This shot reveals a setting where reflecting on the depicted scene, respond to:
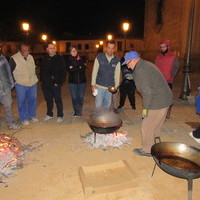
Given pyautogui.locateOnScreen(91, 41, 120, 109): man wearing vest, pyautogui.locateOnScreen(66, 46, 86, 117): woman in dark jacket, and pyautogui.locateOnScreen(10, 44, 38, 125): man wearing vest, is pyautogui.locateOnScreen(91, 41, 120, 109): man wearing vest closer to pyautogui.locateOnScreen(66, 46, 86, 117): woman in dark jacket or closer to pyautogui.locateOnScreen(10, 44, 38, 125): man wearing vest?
pyautogui.locateOnScreen(66, 46, 86, 117): woman in dark jacket

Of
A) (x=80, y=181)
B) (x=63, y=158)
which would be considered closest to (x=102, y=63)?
(x=63, y=158)

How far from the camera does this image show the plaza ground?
10.2ft

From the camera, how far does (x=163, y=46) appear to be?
→ 5711 millimetres

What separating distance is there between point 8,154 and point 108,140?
205 centimetres

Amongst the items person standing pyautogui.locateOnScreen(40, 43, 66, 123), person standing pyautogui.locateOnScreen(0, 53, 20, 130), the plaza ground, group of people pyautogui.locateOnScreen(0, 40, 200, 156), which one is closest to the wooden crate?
the plaza ground

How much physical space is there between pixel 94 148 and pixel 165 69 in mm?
2980

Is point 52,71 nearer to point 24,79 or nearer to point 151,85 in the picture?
point 24,79

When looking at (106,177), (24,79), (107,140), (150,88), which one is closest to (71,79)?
(24,79)

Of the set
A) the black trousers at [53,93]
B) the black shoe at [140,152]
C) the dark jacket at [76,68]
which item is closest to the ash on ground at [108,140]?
the black shoe at [140,152]

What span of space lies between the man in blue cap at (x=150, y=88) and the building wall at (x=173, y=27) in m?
14.7

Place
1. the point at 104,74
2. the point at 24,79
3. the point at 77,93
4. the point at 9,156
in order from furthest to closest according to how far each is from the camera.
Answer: the point at 77,93 → the point at 24,79 → the point at 104,74 → the point at 9,156

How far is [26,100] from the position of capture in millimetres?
5660

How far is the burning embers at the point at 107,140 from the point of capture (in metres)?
4.56

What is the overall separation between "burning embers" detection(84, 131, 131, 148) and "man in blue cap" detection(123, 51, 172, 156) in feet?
3.38
